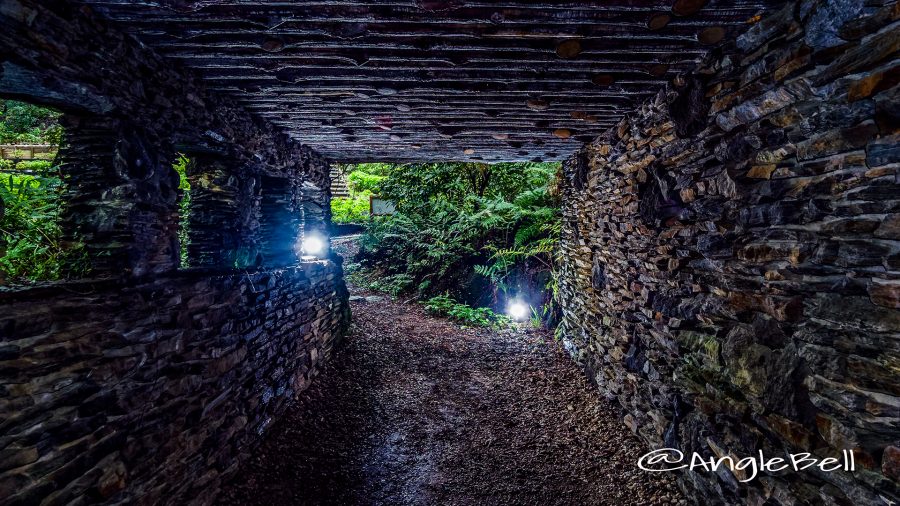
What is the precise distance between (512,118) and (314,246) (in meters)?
4.02

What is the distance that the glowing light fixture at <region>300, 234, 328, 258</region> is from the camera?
20.4ft

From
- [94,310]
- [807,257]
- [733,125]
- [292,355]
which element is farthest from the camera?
[292,355]

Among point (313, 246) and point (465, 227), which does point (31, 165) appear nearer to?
point (313, 246)

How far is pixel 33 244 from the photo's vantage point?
8.74 feet

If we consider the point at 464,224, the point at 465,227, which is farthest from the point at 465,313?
the point at 464,224

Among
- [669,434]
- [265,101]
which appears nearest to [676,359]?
[669,434]

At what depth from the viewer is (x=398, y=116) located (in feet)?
14.0

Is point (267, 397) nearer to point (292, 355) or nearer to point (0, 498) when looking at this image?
point (292, 355)

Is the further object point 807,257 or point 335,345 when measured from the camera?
point 335,345

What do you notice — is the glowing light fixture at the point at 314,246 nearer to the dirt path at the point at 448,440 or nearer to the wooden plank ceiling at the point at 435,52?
the dirt path at the point at 448,440

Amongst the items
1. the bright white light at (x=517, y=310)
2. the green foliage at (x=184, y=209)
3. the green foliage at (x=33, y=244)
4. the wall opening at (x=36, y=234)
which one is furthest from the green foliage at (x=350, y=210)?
the green foliage at (x=33, y=244)

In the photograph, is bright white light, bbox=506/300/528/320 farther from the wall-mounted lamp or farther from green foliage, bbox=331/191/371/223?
green foliage, bbox=331/191/371/223

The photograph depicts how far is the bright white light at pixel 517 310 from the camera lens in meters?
8.51

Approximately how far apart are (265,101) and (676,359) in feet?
15.5
